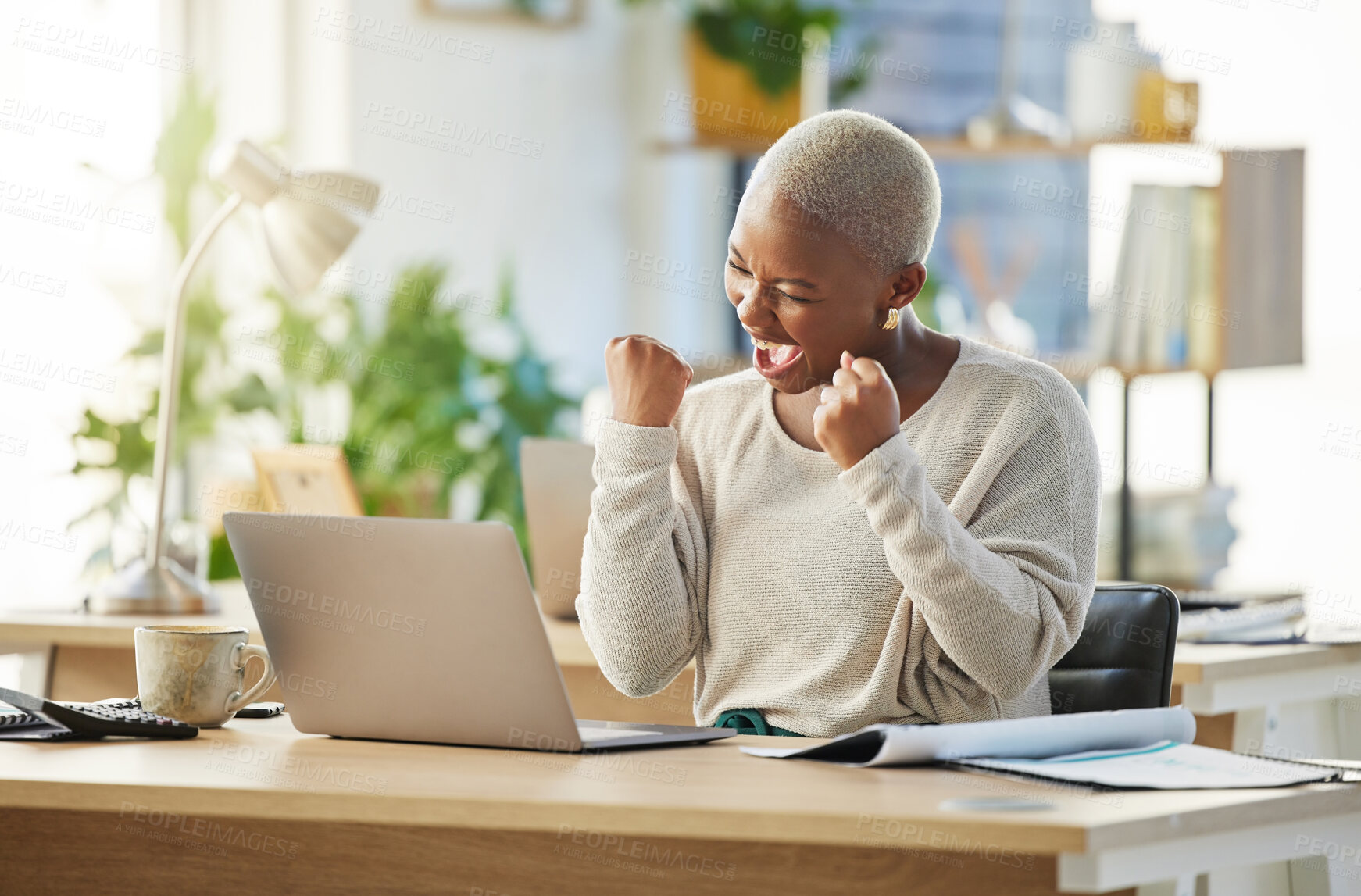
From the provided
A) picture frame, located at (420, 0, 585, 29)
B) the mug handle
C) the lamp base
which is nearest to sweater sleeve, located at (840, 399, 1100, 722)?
the mug handle

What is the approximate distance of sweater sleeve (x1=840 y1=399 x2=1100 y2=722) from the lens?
1318mm

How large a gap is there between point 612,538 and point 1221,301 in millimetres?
2193

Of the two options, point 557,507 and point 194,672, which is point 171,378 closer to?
point 557,507

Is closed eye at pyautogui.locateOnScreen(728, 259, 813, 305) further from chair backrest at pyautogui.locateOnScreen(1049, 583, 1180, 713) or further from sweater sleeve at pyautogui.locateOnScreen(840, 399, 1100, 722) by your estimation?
chair backrest at pyautogui.locateOnScreen(1049, 583, 1180, 713)

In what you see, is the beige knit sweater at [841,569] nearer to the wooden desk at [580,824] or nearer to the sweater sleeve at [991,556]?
the sweater sleeve at [991,556]

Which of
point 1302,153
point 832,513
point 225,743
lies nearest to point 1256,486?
point 1302,153

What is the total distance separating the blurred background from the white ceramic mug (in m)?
1.34

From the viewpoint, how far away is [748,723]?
1.55 m

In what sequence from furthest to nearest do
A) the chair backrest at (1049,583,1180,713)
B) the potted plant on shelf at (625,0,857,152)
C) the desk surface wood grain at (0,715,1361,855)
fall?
the potted plant on shelf at (625,0,857,152), the chair backrest at (1049,583,1180,713), the desk surface wood grain at (0,715,1361,855)

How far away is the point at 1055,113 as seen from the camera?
4.35 m

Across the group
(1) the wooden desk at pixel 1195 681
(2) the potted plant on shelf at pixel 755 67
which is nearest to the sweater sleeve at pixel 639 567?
(1) the wooden desk at pixel 1195 681

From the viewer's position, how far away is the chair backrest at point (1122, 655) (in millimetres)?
1626

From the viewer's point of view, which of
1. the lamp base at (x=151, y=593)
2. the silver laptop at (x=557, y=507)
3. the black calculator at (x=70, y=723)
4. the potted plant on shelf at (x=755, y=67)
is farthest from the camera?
the potted plant on shelf at (x=755, y=67)

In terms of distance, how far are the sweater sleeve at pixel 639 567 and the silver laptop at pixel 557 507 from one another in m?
0.64
